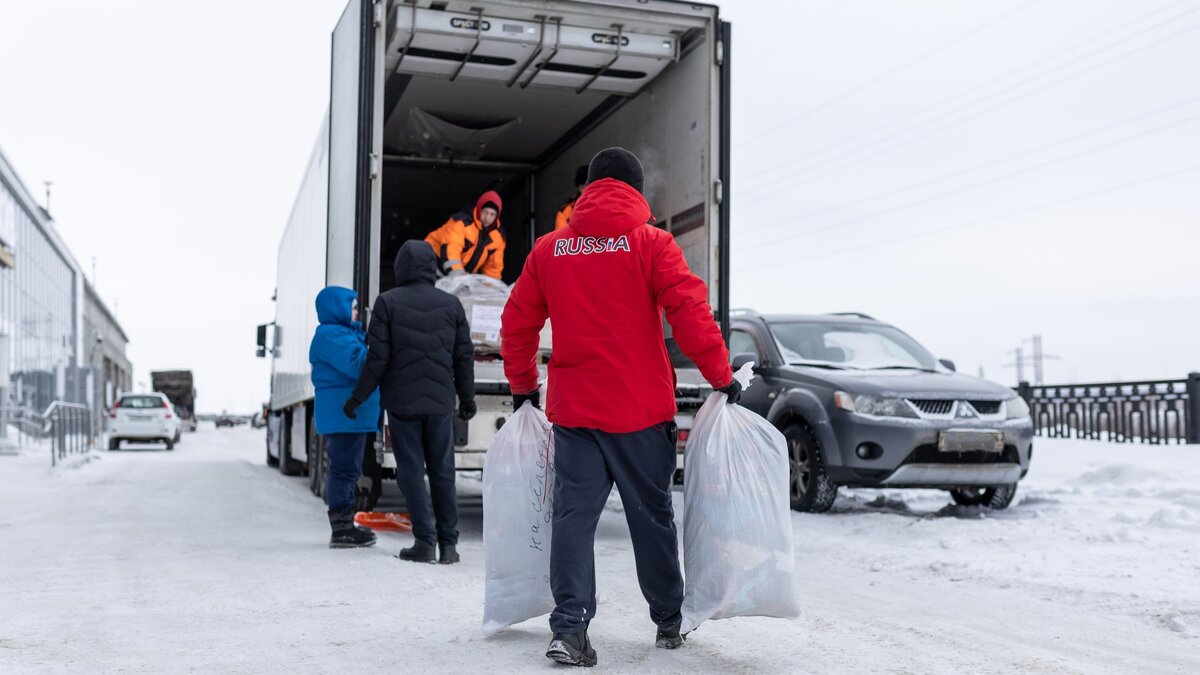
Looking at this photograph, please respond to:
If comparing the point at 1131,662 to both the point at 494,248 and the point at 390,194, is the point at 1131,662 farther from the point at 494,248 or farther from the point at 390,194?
the point at 390,194

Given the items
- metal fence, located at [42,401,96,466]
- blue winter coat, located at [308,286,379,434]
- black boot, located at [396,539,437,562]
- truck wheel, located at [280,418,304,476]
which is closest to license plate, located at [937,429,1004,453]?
black boot, located at [396,539,437,562]

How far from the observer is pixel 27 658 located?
4.09 meters

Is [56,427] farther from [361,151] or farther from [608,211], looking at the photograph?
[608,211]

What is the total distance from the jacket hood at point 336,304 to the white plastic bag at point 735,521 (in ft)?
11.8

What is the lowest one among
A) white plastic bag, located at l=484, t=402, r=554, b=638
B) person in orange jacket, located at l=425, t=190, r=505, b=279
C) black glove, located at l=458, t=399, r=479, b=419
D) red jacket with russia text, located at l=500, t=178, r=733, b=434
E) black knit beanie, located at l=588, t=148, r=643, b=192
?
white plastic bag, located at l=484, t=402, r=554, b=638

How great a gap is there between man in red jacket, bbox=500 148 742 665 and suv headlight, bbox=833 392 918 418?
492 cm

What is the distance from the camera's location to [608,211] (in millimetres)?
4082

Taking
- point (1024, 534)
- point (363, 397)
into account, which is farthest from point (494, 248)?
point (1024, 534)

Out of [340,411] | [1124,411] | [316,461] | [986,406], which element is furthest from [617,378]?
[1124,411]

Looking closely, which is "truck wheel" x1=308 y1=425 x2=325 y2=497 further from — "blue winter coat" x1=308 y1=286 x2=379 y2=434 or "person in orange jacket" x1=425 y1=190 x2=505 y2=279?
"blue winter coat" x1=308 y1=286 x2=379 y2=434

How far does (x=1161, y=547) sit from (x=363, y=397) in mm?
4614

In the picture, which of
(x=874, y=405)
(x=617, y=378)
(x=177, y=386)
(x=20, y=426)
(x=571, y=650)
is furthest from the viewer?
(x=177, y=386)

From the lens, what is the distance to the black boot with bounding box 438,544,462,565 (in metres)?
6.48

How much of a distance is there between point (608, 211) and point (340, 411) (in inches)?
139
